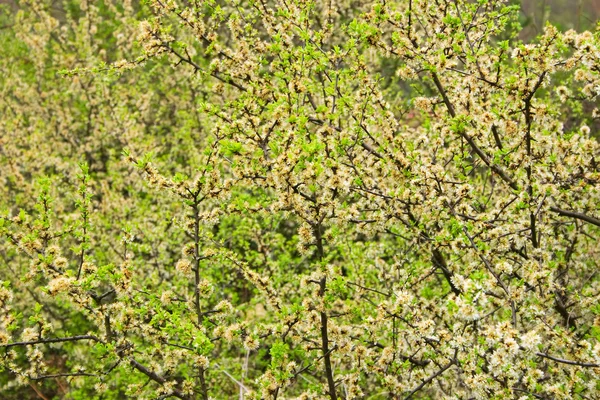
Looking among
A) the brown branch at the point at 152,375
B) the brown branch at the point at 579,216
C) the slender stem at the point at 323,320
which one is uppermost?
the brown branch at the point at 579,216

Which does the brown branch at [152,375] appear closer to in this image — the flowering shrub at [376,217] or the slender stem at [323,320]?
the flowering shrub at [376,217]

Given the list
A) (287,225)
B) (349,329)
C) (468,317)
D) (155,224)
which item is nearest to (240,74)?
(349,329)

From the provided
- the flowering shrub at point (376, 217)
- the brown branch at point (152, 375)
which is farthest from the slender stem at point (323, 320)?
the brown branch at point (152, 375)

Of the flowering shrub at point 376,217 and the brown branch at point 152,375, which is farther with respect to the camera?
the brown branch at point 152,375

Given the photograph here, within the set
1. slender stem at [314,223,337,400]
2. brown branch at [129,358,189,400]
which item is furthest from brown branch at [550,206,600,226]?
brown branch at [129,358,189,400]

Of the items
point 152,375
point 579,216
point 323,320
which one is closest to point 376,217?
point 323,320

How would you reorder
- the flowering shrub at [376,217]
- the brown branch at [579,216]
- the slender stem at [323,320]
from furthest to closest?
the brown branch at [579,216]
the slender stem at [323,320]
the flowering shrub at [376,217]

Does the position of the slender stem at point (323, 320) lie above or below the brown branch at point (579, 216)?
below

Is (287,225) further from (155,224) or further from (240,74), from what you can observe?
(240,74)

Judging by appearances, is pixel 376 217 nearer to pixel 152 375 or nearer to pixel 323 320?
pixel 323 320

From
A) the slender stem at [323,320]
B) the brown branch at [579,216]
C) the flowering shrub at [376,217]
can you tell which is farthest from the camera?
the brown branch at [579,216]

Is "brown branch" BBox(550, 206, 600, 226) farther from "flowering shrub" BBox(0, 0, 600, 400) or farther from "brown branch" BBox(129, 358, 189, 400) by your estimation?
"brown branch" BBox(129, 358, 189, 400)

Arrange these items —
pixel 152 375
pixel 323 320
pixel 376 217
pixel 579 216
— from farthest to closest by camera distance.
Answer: pixel 376 217 → pixel 579 216 → pixel 152 375 → pixel 323 320

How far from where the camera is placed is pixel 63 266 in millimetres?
4070
